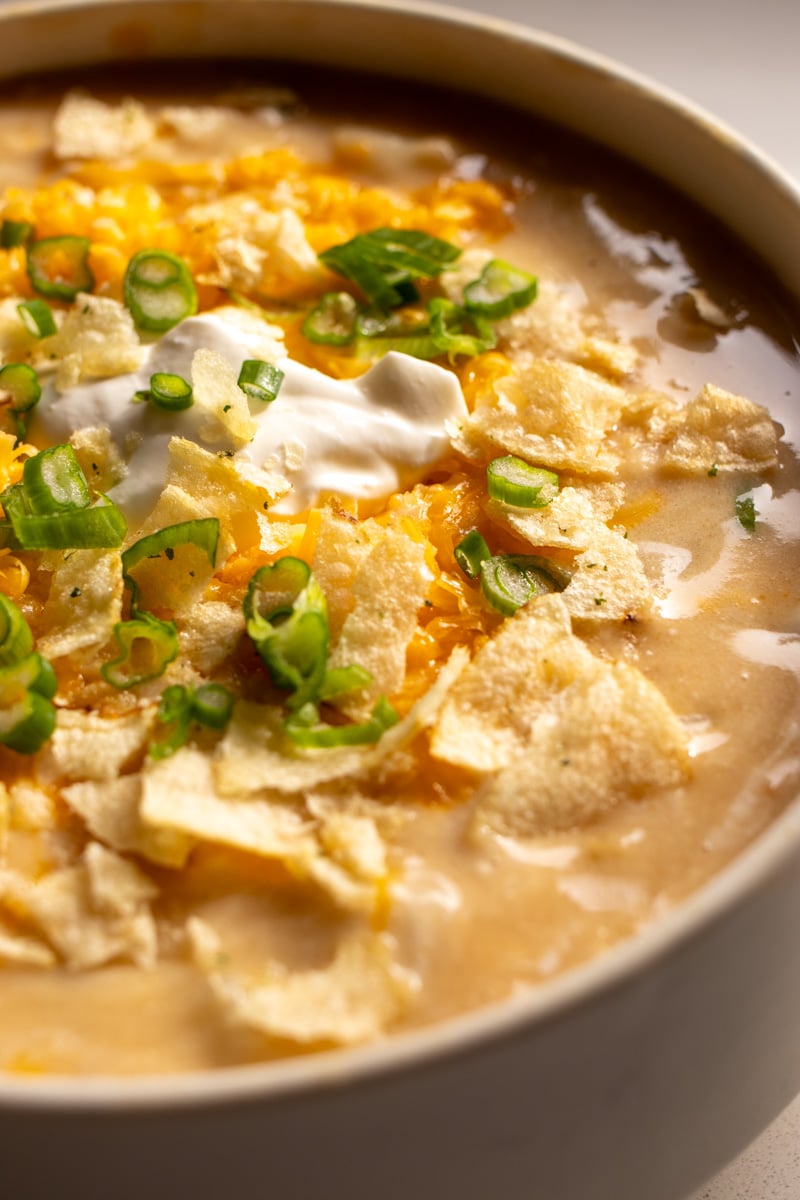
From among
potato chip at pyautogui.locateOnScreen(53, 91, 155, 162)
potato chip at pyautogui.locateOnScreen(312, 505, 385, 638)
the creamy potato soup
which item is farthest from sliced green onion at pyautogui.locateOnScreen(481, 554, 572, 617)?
potato chip at pyautogui.locateOnScreen(53, 91, 155, 162)

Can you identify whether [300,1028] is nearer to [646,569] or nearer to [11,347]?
[646,569]

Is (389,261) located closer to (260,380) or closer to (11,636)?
(260,380)

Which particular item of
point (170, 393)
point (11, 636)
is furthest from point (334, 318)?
point (11, 636)

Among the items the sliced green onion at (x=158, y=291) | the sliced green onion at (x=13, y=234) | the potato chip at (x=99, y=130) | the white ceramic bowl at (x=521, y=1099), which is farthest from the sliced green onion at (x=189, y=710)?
the potato chip at (x=99, y=130)

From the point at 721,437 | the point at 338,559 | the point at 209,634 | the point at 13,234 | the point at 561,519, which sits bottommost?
the point at 13,234

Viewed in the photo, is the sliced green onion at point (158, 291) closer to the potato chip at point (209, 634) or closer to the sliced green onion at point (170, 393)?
the sliced green onion at point (170, 393)

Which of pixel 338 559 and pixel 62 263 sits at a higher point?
pixel 338 559
